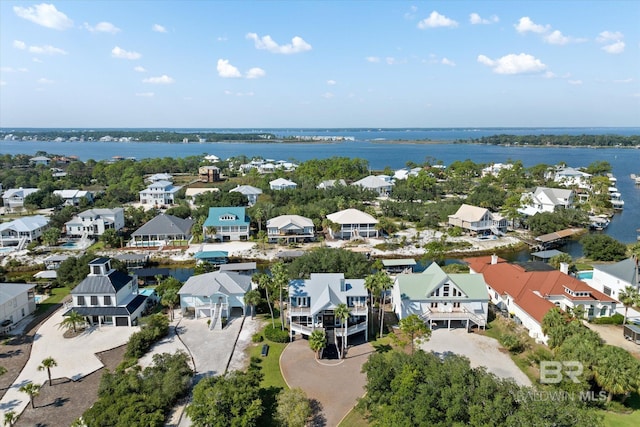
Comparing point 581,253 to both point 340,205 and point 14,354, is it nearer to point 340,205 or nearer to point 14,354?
point 340,205

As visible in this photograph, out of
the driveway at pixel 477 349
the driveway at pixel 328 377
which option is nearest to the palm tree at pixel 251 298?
the driveway at pixel 328 377

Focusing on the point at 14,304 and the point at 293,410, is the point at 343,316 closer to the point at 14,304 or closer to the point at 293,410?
the point at 293,410

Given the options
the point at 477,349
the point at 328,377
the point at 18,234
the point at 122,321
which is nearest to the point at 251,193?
the point at 18,234

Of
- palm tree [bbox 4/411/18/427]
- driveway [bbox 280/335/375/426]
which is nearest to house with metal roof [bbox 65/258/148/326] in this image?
palm tree [bbox 4/411/18/427]

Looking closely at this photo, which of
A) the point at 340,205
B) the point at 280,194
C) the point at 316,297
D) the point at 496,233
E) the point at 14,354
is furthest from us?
the point at 280,194

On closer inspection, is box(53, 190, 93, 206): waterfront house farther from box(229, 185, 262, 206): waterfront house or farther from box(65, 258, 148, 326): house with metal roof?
box(65, 258, 148, 326): house with metal roof

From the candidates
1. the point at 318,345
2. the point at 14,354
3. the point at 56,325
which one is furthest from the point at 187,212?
the point at 318,345

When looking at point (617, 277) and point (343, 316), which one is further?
point (617, 277)
